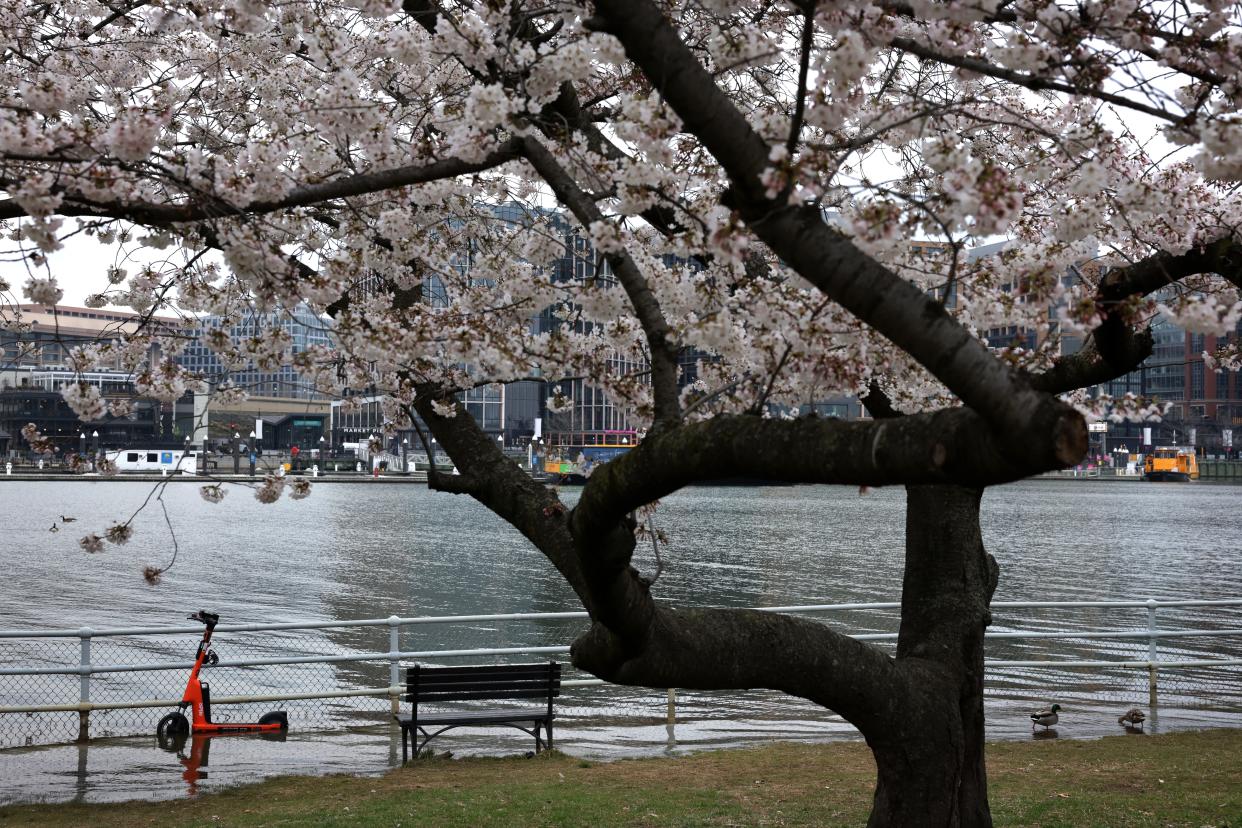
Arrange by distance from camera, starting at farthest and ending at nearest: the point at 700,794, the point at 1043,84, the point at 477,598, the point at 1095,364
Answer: the point at 477,598, the point at 700,794, the point at 1095,364, the point at 1043,84

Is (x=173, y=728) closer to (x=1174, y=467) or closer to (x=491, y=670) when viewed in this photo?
(x=491, y=670)

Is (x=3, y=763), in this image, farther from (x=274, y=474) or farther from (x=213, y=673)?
(x=213, y=673)

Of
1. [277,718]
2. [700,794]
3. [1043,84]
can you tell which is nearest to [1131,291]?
[1043,84]

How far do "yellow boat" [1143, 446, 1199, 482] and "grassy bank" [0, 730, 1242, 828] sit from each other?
15262 cm

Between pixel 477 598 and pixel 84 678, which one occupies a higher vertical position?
pixel 84 678

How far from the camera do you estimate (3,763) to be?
12.1 meters

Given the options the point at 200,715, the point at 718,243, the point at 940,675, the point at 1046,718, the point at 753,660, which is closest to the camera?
the point at 718,243

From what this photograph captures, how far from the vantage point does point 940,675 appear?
702cm

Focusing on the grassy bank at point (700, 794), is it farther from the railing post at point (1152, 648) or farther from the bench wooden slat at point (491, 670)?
the railing post at point (1152, 648)

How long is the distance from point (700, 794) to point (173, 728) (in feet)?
21.0

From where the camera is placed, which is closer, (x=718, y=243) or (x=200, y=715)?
(x=718, y=243)

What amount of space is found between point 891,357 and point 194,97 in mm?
7294

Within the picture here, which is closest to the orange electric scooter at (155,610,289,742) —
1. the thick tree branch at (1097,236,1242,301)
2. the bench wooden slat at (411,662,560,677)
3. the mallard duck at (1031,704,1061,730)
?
the bench wooden slat at (411,662,560,677)

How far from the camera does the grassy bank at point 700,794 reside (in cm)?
900
